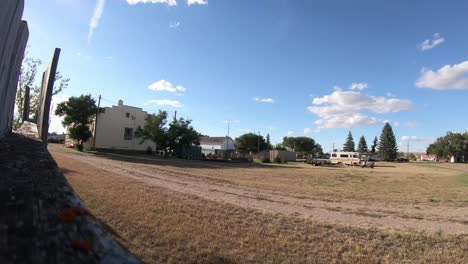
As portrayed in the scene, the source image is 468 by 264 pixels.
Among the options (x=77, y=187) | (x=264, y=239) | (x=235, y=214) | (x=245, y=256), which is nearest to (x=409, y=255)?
(x=264, y=239)

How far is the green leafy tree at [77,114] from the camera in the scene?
44.1 meters

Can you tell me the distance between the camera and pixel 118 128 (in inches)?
2039

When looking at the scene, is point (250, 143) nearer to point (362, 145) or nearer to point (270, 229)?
point (362, 145)

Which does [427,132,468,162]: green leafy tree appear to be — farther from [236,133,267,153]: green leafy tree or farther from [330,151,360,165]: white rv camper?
[330,151,360,165]: white rv camper

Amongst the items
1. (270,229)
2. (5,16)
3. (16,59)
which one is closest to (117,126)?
(270,229)

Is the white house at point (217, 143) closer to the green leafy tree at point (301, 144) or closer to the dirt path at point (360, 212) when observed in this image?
the green leafy tree at point (301, 144)

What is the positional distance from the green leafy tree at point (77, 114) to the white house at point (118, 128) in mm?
3370

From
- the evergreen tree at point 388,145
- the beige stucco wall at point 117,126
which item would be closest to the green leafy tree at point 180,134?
the beige stucco wall at point 117,126

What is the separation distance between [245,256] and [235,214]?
3.42 m

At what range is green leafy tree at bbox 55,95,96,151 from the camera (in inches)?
1736

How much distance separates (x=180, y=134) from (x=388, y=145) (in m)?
102

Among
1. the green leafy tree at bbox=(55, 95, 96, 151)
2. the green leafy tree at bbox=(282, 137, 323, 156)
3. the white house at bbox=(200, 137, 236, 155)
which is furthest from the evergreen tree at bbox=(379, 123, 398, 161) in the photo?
the green leafy tree at bbox=(55, 95, 96, 151)

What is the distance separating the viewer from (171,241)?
6.28 m

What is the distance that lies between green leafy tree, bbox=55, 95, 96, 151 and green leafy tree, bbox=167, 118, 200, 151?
416 inches
